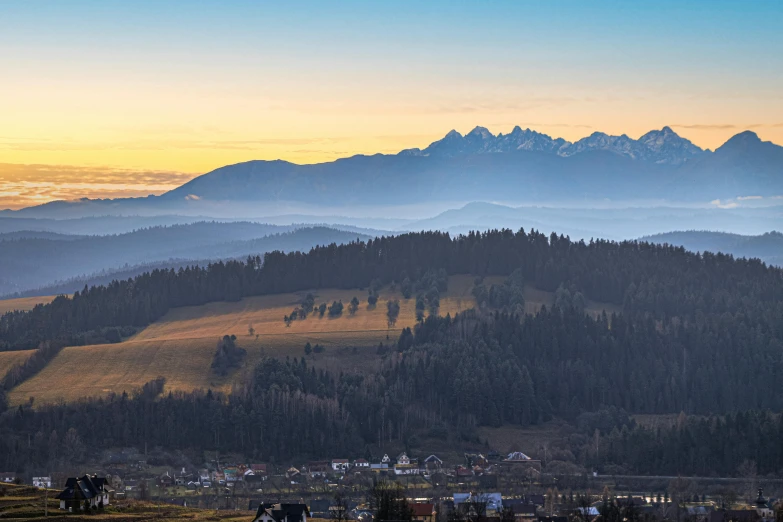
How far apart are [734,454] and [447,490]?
3115 cm

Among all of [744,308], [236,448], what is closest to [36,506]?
[236,448]

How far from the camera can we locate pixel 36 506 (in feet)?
265

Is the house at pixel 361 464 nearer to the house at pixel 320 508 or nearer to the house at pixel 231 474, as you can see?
the house at pixel 231 474

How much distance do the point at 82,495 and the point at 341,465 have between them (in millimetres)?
53043

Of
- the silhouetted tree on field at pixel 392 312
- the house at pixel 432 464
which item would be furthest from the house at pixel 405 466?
the silhouetted tree on field at pixel 392 312

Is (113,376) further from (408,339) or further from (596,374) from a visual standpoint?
(596,374)

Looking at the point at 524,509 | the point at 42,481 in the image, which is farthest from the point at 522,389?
the point at 42,481

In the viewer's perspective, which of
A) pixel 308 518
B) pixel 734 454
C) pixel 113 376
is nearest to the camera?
pixel 308 518

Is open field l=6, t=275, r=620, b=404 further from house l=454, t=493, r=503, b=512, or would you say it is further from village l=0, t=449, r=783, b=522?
house l=454, t=493, r=503, b=512

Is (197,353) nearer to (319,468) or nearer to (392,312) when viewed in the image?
(392,312)

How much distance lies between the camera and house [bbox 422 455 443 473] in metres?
130

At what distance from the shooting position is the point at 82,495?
8169 centimetres

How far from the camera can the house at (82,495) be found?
8094cm

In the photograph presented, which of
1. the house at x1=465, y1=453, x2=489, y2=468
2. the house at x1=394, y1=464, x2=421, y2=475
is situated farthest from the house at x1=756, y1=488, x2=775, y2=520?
the house at x1=394, y1=464, x2=421, y2=475
